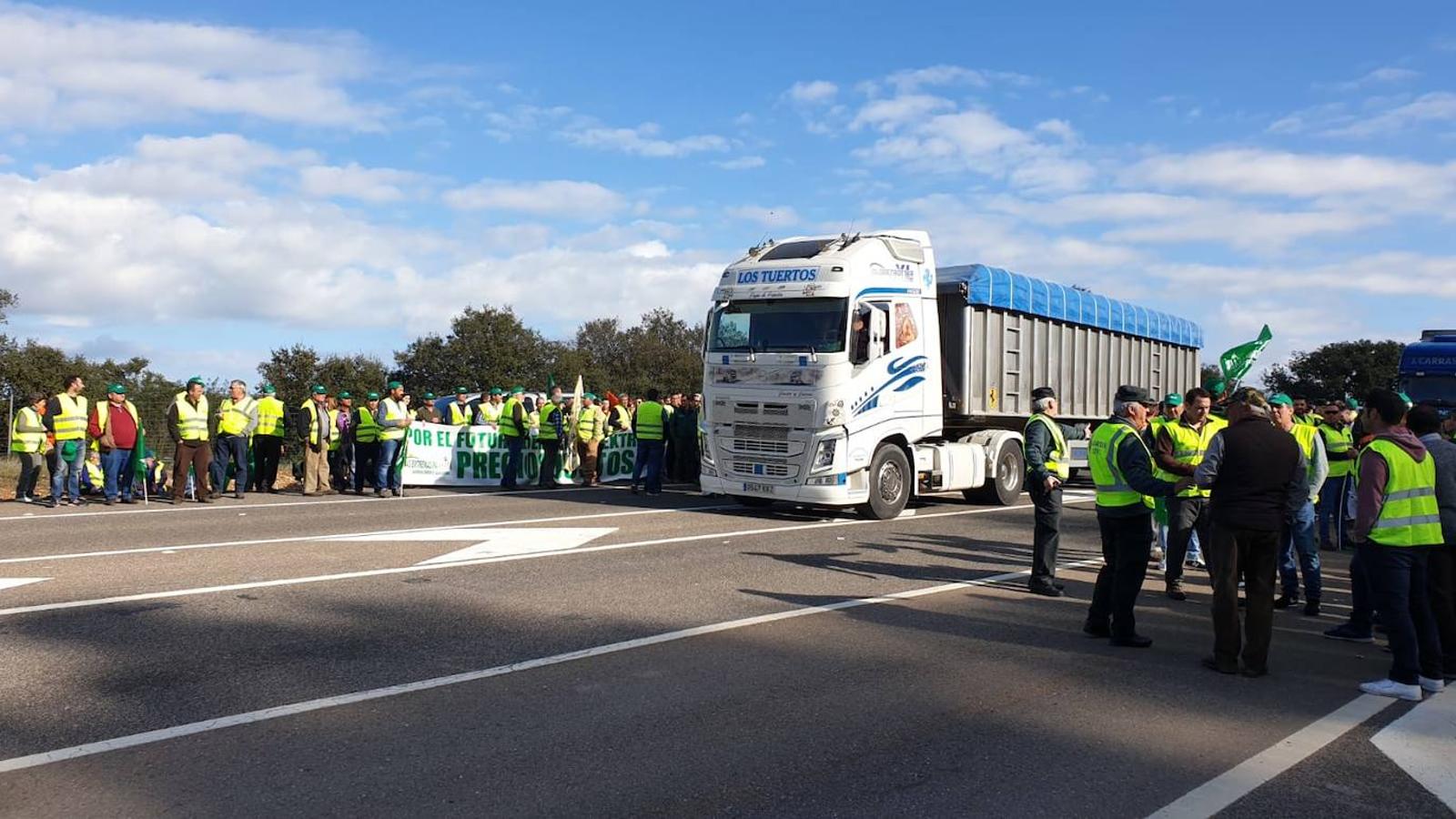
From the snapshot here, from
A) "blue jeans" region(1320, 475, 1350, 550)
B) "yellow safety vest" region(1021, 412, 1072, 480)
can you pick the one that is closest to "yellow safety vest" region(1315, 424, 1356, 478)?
"blue jeans" region(1320, 475, 1350, 550)

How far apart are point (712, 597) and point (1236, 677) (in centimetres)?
386

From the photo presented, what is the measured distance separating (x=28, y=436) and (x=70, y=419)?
782 millimetres

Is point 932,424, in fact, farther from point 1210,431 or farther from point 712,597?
point 712,597

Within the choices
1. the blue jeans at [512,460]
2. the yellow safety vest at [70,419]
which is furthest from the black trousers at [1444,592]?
the yellow safety vest at [70,419]

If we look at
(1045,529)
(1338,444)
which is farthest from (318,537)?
(1338,444)

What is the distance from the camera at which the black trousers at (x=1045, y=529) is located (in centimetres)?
927

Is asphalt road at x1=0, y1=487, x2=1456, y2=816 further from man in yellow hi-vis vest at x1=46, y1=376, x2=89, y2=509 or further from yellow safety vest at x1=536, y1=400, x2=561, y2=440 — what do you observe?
yellow safety vest at x1=536, y1=400, x2=561, y2=440

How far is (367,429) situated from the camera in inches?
709

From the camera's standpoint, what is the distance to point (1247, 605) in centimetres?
697

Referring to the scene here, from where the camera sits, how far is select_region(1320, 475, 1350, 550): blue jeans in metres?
12.4

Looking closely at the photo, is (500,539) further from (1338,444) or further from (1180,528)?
(1338,444)

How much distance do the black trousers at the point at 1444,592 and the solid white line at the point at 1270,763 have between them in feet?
4.15

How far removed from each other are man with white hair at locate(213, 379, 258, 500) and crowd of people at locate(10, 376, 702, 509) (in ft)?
0.06

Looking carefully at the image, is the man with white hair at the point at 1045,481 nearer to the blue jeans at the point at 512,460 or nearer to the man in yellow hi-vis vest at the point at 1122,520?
the man in yellow hi-vis vest at the point at 1122,520
